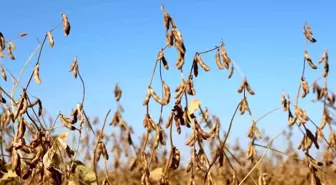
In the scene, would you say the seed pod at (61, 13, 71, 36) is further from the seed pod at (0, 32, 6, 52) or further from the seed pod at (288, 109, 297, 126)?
the seed pod at (288, 109, 297, 126)

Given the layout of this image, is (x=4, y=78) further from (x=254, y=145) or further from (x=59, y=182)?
(x=254, y=145)

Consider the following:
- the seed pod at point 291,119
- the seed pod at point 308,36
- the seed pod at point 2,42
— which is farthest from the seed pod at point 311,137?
the seed pod at point 2,42

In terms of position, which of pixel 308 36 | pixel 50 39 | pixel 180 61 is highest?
pixel 50 39

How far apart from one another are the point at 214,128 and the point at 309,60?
0.57m

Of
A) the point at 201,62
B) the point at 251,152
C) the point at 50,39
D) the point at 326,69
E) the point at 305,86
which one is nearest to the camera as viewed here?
the point at 201,62

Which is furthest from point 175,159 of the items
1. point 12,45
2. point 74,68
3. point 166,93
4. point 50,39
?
point 12,45

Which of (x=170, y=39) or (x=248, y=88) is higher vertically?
(x=170, y=39)

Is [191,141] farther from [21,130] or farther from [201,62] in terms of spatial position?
[21,130]

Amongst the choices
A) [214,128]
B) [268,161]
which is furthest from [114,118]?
[268,161]

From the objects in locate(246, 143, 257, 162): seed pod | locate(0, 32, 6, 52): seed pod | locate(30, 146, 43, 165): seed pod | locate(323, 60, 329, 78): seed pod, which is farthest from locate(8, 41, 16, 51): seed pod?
locate(323, 60, 329, 78): seed pod

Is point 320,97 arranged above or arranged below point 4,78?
below

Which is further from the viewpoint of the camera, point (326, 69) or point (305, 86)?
point (326, 69)

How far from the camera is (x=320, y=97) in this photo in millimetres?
2906

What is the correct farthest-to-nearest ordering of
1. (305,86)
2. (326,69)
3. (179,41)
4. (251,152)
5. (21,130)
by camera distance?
(326,69)
(305,86)
(251,152)
(179,41)
(21,130)
